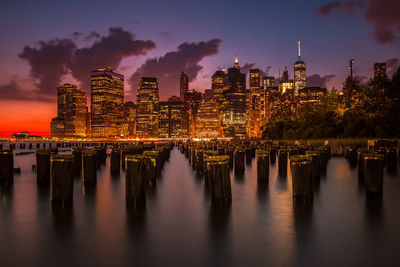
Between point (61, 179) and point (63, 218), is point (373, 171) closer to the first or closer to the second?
point (63, 218)

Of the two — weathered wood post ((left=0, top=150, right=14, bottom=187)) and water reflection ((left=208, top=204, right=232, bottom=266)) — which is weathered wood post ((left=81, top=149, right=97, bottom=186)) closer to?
weathered wood post ((left=0, top=150, right=14, bottom=187))

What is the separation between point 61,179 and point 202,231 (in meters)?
4.70

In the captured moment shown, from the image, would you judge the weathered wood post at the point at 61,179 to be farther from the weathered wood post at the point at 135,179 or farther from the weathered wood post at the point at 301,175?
the weathered wood post at the point at 301,175

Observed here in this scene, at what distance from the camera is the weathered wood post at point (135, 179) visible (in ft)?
31.1

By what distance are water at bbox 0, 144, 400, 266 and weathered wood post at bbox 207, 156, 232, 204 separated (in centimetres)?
36

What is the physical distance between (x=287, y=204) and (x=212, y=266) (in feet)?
16.9

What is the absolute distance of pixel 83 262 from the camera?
5.44 metres

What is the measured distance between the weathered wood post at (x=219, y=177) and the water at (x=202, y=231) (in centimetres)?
36

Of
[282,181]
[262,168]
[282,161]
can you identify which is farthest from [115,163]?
[282,181]

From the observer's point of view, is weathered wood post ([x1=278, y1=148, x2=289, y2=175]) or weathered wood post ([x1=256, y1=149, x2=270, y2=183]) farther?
weathered wood post ([x1=278, y1=148, x2=289, y2=175])

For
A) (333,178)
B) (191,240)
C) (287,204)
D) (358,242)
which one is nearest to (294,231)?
(358,242)

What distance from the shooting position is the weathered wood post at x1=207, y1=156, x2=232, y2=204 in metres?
9.44

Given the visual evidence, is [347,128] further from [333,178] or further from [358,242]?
[358,242]

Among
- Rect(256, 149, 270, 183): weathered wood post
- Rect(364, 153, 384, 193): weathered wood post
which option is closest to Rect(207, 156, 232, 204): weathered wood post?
Rect(364, 153, 384, 193): weathered wood post
